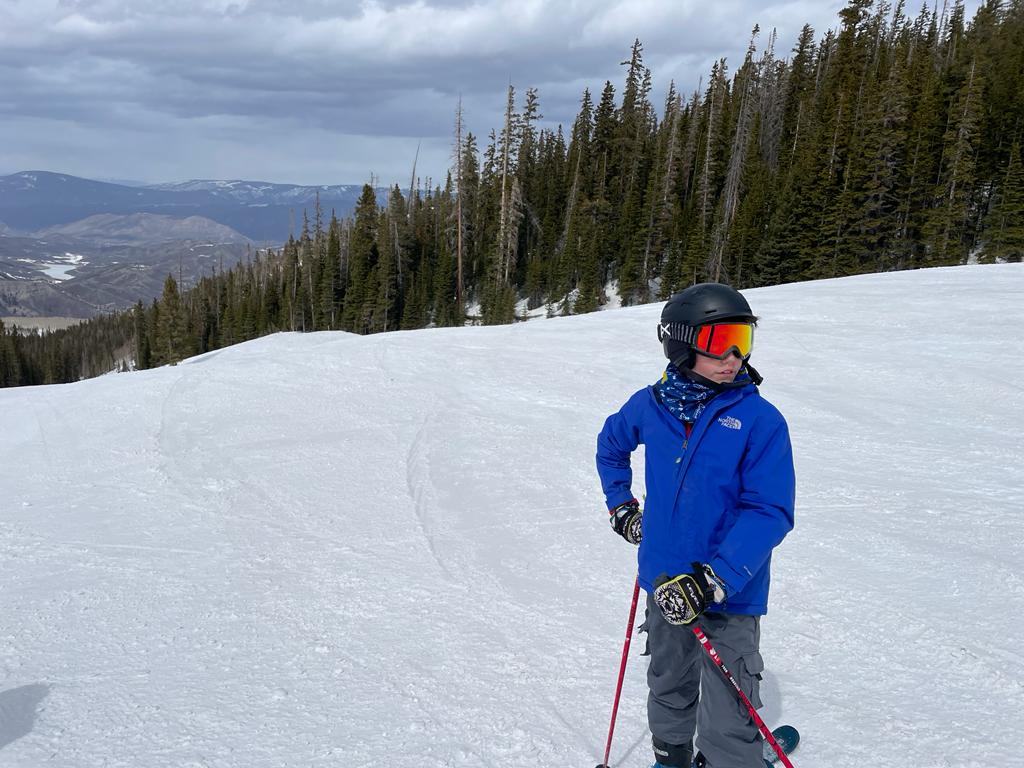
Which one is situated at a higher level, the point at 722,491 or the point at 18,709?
the point at 722,491

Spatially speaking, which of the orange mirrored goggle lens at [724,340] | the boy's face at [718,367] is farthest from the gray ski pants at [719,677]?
the orange mirrored goggle lens at [724,340]

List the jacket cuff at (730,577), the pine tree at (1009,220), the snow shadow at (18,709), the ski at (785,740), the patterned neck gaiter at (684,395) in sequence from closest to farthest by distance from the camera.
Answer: the jacket cuff at (730,577), the patterned neck gaiter at (684,395), the ski at (785,740), the snow shadow at (18,709), the pine tree at (1009,220)

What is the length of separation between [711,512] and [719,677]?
2.26 ft

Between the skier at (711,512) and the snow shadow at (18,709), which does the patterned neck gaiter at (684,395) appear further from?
the snow shadow at (18,709)

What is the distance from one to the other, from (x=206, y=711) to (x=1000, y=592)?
18.6 feet

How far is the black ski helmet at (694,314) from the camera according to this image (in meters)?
Result: 2.62

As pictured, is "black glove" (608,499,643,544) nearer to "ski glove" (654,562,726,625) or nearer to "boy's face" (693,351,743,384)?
"ski glove" (654,562,726,625)

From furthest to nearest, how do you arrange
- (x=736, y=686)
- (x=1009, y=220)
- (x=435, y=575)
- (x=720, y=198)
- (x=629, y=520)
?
(x=720, y=198) → (x=1009, y=220) → (x=435, y=575) → (x=629, y=520) → (x=736, y=686)

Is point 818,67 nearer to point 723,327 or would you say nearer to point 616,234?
point 616,234

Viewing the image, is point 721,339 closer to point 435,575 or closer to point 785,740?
point 785,740

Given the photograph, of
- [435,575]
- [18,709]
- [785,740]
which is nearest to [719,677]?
[785,740]

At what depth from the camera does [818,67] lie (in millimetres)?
64938

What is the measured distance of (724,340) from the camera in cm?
260

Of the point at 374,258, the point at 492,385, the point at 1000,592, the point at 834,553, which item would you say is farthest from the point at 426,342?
the point at 374,258
